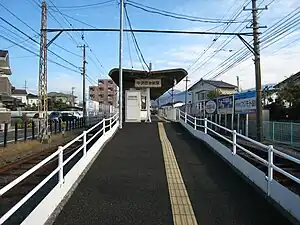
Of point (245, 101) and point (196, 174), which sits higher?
point (245, 101)

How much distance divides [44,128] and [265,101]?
91.8ft

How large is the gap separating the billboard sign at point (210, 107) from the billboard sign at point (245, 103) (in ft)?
17.2

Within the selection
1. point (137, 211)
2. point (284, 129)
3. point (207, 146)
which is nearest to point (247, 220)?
point (137, 211)

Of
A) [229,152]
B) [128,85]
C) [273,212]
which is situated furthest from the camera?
[128,85]

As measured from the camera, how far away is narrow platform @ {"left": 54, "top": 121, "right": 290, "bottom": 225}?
570cm

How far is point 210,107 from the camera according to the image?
32.3 meters

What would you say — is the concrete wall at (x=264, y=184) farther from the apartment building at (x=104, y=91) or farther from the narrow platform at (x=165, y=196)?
the apartment building at (x=104, y=91)

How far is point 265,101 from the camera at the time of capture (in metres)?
42.1

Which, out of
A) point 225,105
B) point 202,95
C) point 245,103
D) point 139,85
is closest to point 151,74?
point 139,85

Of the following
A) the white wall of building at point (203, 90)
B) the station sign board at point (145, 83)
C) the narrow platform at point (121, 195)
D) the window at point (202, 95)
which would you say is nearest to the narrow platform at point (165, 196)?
the narrow platform at point (121, 195)

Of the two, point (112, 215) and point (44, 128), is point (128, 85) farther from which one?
point (112, 215)

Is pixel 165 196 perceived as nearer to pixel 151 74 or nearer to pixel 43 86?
pixel 43 86

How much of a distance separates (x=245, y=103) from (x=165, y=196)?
61.5 ft

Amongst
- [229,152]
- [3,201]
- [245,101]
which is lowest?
[3,201]
